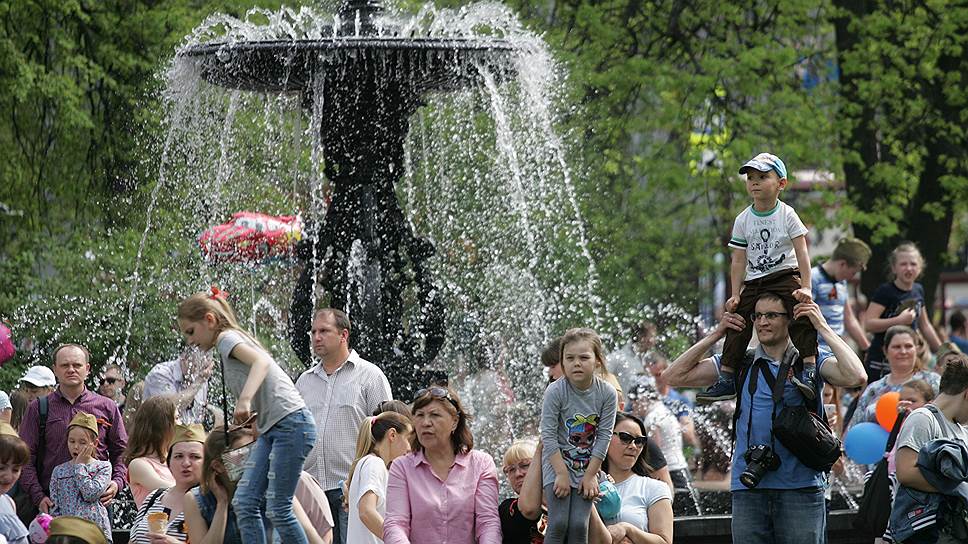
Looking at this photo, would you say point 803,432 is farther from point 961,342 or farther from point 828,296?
point 961,342

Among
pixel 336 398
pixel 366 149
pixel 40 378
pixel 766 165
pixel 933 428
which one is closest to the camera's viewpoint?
pixel 766 165

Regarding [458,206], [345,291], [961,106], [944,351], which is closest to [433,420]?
[345,291]

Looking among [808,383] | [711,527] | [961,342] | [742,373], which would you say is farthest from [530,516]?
[961,342]

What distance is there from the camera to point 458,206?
68.1 feet

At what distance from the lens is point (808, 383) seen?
7629 mm

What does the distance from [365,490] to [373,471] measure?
101 millimetres

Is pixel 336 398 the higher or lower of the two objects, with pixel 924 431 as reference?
lower

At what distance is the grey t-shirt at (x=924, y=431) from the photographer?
323 inches

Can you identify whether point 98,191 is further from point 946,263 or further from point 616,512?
point 616,512

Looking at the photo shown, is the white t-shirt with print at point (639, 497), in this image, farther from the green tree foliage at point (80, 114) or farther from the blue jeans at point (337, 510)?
the green tree foliage at point (80, 114)

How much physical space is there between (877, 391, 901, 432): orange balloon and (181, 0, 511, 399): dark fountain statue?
3.08 meters

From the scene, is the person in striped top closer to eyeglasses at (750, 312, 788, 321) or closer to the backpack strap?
the backpack strap

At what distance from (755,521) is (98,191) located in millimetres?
14158

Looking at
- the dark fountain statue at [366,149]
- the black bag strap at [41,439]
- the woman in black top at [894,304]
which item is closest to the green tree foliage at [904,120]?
the woman in black top at [894,304]
